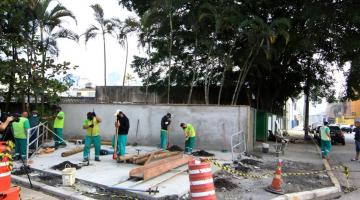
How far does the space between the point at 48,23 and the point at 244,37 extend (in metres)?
9.51

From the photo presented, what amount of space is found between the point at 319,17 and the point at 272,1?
3980mm

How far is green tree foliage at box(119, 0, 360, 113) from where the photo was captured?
21594 mm

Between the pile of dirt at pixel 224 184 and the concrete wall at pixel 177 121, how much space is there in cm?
730

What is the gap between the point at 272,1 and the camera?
25.9 meters

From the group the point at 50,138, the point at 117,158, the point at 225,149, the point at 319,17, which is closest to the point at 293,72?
the point at 319,17

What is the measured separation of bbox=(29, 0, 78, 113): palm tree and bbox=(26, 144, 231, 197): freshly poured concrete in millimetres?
7072

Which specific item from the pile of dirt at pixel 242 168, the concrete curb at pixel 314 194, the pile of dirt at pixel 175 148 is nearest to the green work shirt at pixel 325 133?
the pile of dirt at pixel 175 148

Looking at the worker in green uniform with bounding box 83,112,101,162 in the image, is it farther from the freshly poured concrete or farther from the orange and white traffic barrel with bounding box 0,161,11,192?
the orange and white traffic barrel with bounding box 0,161,11,192

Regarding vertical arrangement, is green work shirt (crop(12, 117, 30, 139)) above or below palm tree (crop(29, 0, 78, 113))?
below

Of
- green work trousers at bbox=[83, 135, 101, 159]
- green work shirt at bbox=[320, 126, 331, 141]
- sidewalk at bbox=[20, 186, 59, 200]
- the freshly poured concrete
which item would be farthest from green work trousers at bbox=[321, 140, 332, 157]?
sidewalk at bbox=[20, 186, 59, 200]

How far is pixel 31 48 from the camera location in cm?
2106

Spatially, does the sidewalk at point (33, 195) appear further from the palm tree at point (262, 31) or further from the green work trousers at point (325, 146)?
the palm tree at point (262, 31)

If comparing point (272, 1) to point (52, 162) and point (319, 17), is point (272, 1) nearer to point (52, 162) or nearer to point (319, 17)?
point (319, 17)

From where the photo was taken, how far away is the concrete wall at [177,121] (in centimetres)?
1859
